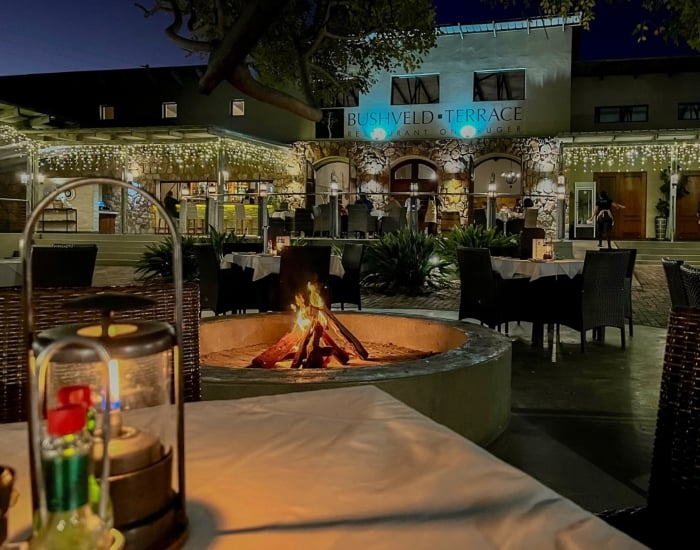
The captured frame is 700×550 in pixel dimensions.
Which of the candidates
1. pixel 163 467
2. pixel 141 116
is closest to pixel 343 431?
pixel 163 467

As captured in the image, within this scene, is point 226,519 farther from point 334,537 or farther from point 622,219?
point 622,219

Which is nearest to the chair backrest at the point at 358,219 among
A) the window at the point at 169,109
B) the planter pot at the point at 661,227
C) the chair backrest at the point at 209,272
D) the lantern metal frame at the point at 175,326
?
the chair backrest at the point at 209,272

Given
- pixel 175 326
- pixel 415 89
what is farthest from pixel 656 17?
pixel 415 89

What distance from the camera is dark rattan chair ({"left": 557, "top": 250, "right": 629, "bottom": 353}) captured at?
6.04 meters

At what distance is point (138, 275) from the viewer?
572 inches

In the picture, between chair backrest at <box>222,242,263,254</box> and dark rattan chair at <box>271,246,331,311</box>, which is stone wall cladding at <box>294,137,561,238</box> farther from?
dark rattan chair at <box>271,246,331,311</box>

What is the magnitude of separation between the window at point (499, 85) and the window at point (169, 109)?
9.75 metres

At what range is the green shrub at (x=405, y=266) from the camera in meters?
11.2

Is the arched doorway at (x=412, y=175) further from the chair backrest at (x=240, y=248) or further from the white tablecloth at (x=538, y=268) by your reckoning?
the white tablecloth at (x=538, y=268)

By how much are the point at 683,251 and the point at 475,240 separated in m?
7.11

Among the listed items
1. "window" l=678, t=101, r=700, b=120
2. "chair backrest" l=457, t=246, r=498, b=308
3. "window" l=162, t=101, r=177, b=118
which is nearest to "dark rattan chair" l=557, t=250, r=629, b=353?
"chair backrest" l=457, t=246, r=498, b=308

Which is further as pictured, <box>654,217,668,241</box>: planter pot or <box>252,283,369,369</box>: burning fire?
<box>654,217,668,241</box>: planter pot

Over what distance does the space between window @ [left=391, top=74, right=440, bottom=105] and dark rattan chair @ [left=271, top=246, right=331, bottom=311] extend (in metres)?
14.5

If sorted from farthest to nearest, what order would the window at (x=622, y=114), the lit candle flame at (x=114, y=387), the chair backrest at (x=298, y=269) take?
the window at (x=622, y=114)
the chair backrest at (x=298, y=269)
the lit candle flame at (x=114, y=387)
